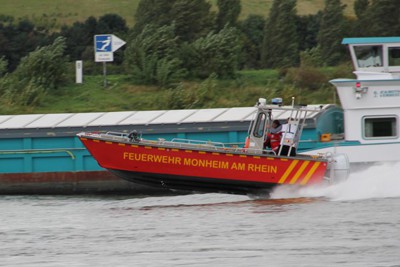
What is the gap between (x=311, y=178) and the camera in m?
22.4

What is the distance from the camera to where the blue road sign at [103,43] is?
35938 millimetres

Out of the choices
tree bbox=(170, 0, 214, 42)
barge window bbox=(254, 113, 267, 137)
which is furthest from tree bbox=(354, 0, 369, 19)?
barge window bbox=(254, 113, 267, 137)

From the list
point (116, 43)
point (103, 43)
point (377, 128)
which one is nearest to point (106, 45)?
point (103, 43)

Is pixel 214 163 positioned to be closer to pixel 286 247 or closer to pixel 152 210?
pixel 152 210

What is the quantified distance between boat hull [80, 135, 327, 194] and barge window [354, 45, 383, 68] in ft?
11.6

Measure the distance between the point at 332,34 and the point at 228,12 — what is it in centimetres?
888

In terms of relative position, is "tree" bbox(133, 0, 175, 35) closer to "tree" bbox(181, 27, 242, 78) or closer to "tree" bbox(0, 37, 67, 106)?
"tree" bbox(181, 27, 242, 78)

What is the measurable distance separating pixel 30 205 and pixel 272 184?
20.4 ft

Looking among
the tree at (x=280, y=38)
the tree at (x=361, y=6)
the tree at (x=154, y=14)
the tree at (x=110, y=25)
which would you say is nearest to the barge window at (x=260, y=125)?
the tree at (x=154, y=14)

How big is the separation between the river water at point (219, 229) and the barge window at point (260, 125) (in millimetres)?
1442

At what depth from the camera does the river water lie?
16.4 meters

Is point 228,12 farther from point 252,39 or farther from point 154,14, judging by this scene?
point 154,14

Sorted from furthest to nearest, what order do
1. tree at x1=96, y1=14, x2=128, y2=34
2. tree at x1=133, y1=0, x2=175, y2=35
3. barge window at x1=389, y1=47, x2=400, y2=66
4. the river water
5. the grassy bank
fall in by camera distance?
1. tree at x1=96, y1=14, x2=128, y2=34
2. tree at x1=133, y1=0, x2=175, y2=35
3. the grassy bank
4. barge window at x1=389, y1=47, x2=400, y2=66
5. the river water

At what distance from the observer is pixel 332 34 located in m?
48.8
